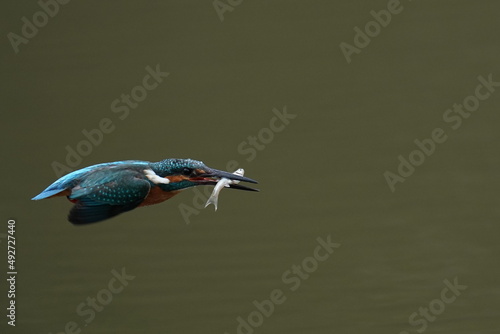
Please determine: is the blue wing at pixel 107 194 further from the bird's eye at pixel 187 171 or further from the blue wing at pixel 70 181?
the bird's eye at pixel 187 171

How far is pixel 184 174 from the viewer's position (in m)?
4.67

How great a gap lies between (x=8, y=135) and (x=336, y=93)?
2.82m

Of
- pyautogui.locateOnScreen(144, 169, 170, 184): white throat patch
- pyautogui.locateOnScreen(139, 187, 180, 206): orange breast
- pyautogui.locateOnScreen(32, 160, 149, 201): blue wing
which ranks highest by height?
pyautogui.locateOnScreen(32, 160, 149, 201): blue wing

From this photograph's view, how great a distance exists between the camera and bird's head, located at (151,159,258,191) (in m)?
4.66

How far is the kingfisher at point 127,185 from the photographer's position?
4.67 m

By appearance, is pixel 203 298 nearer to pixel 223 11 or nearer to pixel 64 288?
pixel 64 288

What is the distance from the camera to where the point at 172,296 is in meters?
6.14

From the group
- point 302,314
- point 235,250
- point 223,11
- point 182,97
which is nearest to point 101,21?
point 223,11

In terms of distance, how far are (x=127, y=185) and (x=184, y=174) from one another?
10.9 inches

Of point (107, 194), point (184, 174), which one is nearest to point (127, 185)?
point (107, 194)

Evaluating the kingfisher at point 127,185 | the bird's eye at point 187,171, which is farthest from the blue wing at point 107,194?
the bird's eye at point 187,171

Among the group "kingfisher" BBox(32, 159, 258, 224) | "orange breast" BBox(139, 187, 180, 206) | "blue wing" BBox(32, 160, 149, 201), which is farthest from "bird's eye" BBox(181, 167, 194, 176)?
"blue wing" BBox(32, 160, 149, 201)

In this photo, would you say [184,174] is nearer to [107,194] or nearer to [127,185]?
[127,185]

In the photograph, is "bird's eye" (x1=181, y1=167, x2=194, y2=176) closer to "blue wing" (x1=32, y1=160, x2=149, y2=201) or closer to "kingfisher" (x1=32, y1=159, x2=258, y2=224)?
"kingfisher" (x1=32, y1=159, x2=258, y2=224)
